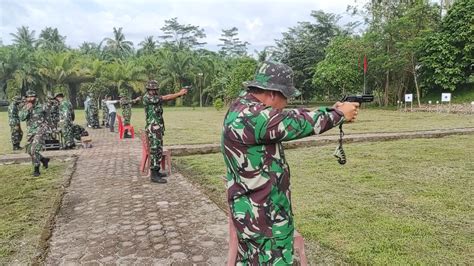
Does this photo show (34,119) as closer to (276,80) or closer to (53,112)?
(53,112)

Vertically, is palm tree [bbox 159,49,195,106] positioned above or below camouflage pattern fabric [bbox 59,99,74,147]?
above

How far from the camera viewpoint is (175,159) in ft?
27.9

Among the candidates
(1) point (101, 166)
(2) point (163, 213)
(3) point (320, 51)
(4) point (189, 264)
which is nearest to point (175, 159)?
(1) point (101, 166)

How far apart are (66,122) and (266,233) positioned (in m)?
9.43

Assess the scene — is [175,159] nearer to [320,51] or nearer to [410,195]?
[410,195]

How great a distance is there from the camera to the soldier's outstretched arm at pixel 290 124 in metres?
1.82

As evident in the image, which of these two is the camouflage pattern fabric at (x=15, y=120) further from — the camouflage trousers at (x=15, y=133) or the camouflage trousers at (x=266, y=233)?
the camouflage trousers at (x=266, y=233)

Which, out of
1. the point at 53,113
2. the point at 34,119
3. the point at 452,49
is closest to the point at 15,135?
the point at 53,113

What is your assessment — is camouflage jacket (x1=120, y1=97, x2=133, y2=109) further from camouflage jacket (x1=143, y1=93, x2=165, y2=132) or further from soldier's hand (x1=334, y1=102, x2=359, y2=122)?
soldier's hand (x1=334, y1=102, x2=359, y2=122)

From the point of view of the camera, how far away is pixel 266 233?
201cm

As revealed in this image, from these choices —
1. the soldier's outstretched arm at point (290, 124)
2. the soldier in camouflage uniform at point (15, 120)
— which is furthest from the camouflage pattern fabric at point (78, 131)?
the soldier's outstretched arm at point (290, 124)

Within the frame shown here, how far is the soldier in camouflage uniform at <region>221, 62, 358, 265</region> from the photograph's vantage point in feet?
6.03

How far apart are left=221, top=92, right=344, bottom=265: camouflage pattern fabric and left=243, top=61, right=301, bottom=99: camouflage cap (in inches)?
3.2

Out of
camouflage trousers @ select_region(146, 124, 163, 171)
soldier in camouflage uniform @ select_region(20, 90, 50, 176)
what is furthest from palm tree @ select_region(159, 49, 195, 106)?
camouflage trousers @ select_region(146, 124, 163, 171)
